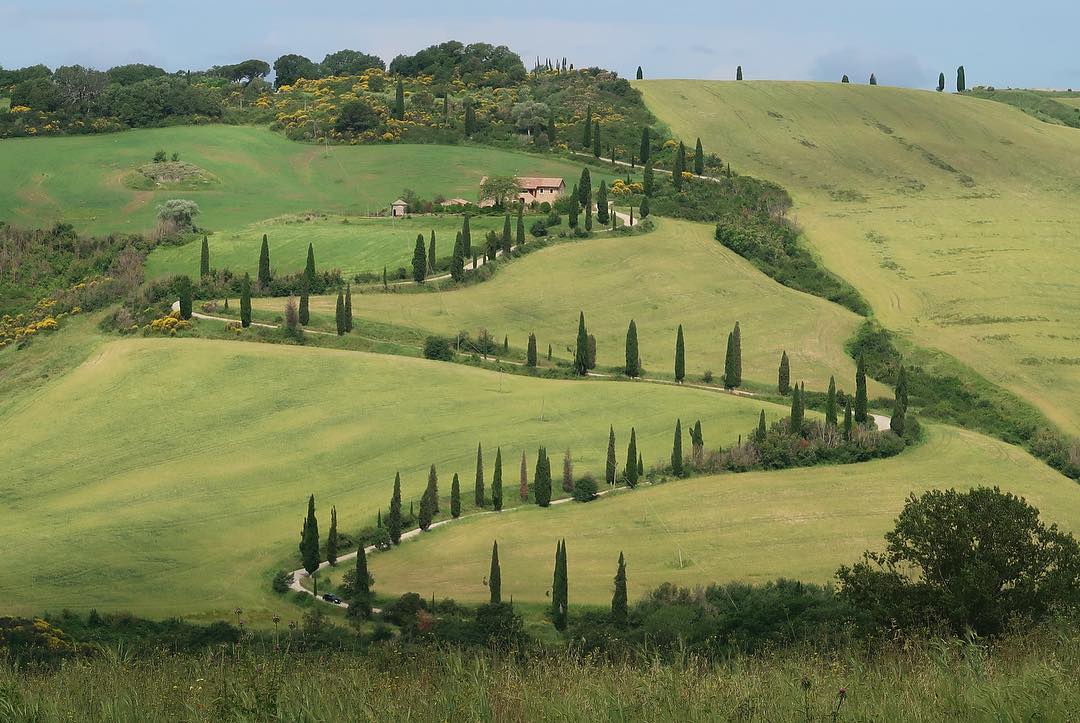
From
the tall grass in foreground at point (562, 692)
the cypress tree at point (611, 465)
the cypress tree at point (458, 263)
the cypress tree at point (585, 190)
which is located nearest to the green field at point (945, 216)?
the cypress tree at point (585, 190)

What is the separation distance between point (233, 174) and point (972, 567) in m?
147

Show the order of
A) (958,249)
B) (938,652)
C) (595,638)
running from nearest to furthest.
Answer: (938,652), (595,638), (958,249)

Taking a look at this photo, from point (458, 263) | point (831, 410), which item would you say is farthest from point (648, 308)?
point (831, 410)

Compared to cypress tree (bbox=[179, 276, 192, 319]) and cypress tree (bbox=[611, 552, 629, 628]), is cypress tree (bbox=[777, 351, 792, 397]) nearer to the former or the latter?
cypress tree (bbox=[611, 552, 629, 628])

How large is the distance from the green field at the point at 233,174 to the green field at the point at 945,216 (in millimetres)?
28433

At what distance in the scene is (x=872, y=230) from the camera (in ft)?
504

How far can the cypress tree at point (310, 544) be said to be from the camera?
74.6 metres

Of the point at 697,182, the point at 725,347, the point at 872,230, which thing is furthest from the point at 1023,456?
the point at 697,182

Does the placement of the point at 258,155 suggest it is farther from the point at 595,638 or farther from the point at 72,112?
the point at 595,638

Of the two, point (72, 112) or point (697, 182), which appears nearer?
point (697, 182)

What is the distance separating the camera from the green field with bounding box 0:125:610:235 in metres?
160

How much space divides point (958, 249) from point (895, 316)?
20.2m

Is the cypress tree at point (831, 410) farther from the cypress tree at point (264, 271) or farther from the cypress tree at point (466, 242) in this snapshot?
the cypress tree at point (264, 271)

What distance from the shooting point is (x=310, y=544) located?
74812 millimetres
